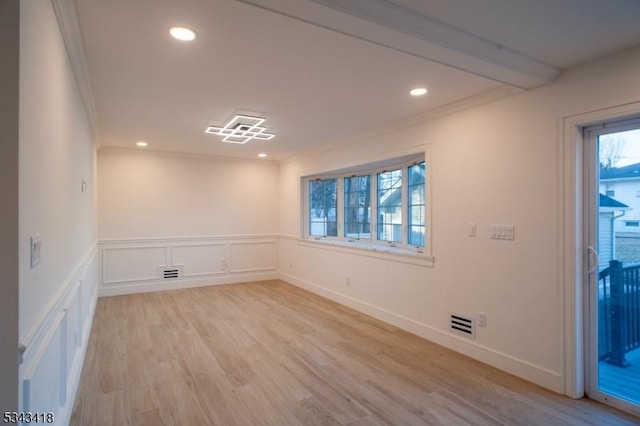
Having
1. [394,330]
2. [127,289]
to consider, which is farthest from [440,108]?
[127,289]

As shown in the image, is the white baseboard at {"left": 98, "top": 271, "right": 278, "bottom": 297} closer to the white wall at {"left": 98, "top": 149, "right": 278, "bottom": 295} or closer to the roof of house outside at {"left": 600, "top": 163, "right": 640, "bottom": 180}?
the white wall at {"left": 98, "top": 149, "right": 278, "bottom": 295}

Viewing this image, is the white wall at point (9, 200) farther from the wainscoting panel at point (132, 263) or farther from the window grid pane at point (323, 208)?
the wainscoting panel at point (132, 263)

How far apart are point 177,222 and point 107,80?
3.57 metres

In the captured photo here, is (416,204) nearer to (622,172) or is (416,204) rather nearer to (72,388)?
(622,172)

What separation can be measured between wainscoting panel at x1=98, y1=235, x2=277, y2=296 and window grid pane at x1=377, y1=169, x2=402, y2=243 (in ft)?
8.87

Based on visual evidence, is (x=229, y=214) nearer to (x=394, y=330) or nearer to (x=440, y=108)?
(x=394, y=330)

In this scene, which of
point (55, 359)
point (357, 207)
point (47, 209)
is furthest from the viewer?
point (357, 207)

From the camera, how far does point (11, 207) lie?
1104 millimetres

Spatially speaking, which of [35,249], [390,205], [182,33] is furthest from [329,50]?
[390,205]

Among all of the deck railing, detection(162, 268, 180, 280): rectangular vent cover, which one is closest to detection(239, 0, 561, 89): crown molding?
the deck railing

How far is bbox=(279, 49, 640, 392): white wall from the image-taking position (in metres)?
2.62

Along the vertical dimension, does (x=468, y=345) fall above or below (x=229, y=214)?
below

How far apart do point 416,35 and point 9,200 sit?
1996mm

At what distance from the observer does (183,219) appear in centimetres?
611
